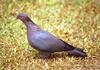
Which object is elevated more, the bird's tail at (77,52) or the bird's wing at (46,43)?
the bird's wing at (46,43)

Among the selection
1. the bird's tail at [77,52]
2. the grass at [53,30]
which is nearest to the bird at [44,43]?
the bird's tail at [77,52]

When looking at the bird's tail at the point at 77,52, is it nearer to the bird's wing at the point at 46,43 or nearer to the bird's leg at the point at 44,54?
the bird's wing at the point at 46,43

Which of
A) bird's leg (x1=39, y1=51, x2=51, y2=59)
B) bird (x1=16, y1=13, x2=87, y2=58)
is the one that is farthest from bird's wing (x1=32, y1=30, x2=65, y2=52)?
bird's leg (x1=39, y1=51, x2=51, y2=59)

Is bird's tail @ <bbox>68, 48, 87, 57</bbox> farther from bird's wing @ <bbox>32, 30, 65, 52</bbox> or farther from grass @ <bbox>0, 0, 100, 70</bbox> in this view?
bird's wing @ <bbox>32, 30, 65, 52</bbox>

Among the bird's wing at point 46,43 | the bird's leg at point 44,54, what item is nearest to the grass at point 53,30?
the bird's leg at point 44,54

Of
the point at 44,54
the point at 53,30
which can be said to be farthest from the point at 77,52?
the point at 53,30

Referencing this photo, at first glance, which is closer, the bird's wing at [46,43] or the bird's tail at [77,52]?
the bird's wing at [46,43]

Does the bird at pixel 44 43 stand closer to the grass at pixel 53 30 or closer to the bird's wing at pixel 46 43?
the bird's wing at pixel 46 43

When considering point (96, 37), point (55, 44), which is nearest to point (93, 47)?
point (96, 37)

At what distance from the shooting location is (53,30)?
7.32m

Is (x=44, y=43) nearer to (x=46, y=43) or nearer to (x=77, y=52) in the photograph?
(x=46, y=43)

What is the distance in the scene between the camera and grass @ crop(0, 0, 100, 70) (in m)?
5.96

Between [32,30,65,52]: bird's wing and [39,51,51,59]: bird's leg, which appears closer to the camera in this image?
[32,30,65,52]: bird's wing

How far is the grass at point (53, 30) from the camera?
Answer: 5.96 meters
